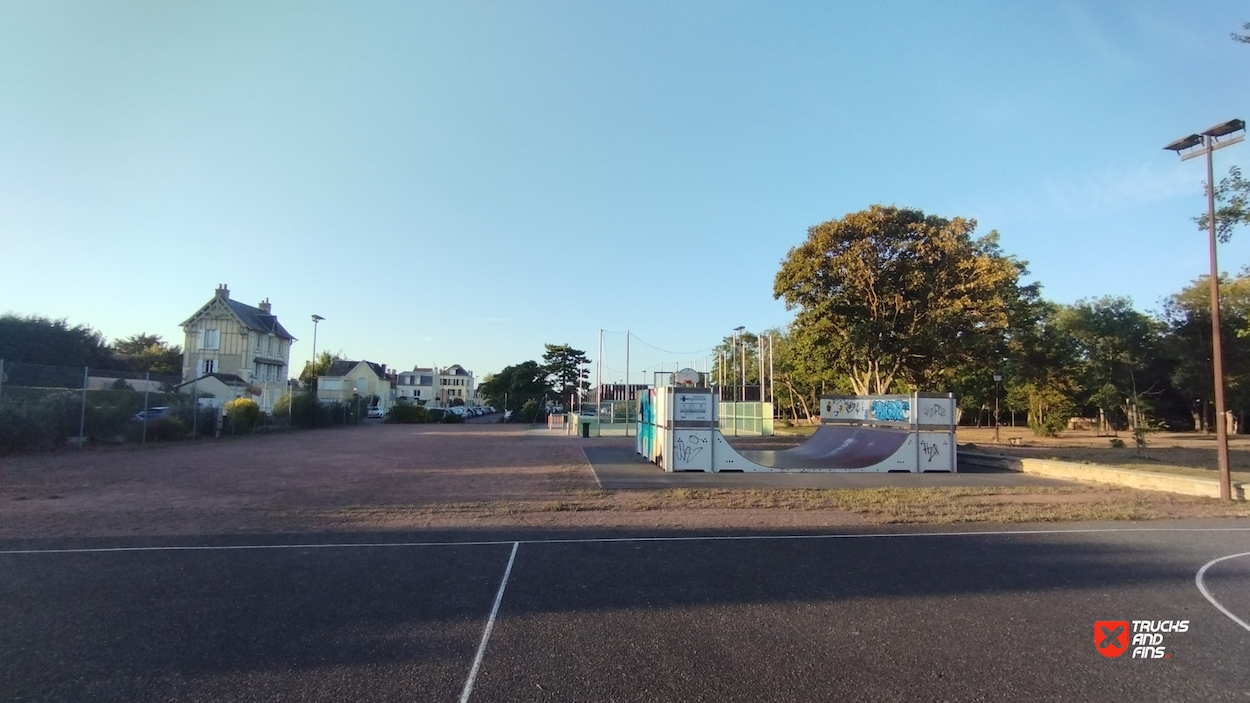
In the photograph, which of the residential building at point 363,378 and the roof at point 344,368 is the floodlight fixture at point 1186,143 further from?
the roof at point 344,368

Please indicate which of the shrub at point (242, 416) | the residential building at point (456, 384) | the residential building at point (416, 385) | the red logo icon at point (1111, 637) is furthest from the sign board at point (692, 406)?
the residential building at point (456, 384)

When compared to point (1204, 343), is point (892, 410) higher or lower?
lower

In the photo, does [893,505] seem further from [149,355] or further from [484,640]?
[149,355]

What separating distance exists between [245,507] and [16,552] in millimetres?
3577

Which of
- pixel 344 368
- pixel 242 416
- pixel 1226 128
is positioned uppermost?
pixel 1226 128

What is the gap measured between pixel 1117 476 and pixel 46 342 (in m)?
57.3

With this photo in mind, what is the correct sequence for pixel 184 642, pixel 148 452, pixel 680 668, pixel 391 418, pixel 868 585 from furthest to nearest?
1. pixel 391 418
2. pixel 148 452
3. pixel 868 585
4. pixel 184 642
5. pixel 680 668

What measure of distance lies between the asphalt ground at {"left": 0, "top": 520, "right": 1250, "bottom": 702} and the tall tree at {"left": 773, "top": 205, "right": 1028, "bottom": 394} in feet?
52.8

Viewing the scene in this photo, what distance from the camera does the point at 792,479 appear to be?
16250 millimetres

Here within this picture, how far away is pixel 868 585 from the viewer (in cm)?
659

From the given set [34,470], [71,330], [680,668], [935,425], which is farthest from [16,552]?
[71,330]

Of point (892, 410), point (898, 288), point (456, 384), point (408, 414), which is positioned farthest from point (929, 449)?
point (456, 384)

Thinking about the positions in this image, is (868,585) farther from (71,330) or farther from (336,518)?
(71,330)

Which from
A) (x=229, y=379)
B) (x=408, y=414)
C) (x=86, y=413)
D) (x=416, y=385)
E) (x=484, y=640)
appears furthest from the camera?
(x=416, y=385)
